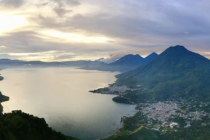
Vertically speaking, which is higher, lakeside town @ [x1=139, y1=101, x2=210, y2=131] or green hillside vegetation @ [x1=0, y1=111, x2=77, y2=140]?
green hillside vegetation @ [x1=0, y1=111, x2=77, y2=140]

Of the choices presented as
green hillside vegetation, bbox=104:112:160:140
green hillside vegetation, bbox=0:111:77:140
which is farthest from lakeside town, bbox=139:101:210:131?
green hillside vegetation, bbox=0:111:77:140

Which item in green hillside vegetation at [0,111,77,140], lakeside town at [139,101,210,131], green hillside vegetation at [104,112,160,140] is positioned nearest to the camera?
green hillside vegetation at [0,111,77,140]

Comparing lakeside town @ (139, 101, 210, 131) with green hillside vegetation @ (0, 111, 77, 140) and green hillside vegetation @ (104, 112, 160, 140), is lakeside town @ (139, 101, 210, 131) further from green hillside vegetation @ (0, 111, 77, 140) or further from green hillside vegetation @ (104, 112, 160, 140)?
green hillside vegetation @ (0, 111, 77, 140)

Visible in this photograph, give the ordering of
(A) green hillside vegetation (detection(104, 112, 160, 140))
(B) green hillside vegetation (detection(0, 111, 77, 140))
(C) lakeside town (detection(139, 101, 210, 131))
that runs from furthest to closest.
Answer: (C) lakeside town (detection(139, 101, 210, 131)) → (A) green hillside vegetation (detection(104, 112, 160, 140)) → (B) green hillside vegetation (detection(0, 111, 77, 140))

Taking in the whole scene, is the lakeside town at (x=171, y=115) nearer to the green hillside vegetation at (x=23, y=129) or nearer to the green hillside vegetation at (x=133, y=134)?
the green hillside vegetation at (x=133, y=134)

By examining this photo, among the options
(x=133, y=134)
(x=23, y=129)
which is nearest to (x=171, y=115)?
(x=133, y=134)

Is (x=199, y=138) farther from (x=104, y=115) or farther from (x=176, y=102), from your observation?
(x=176, y=102)

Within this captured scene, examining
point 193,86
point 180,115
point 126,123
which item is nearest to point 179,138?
point 126,123

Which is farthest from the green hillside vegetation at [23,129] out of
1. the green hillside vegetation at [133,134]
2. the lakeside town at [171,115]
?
the lakeside town at [171,115]

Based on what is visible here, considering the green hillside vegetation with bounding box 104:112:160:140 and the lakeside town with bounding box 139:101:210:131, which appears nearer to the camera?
the green hillside vegetation with bounding box 104:112:160:140
